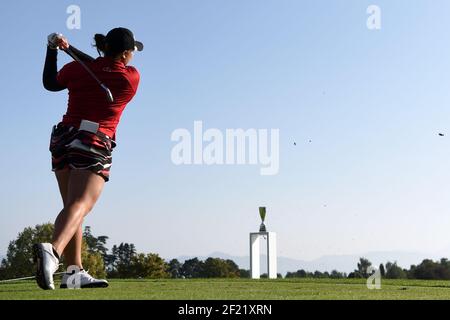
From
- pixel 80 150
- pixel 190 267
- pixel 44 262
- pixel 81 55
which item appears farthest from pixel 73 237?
pixel 190 267

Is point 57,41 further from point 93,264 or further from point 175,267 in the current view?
point 175,267

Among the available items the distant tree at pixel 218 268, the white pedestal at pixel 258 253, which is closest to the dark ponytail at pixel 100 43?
the white pedestal at pixel 258 253

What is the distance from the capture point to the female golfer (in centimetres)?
635

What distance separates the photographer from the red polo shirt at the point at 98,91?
6633mm

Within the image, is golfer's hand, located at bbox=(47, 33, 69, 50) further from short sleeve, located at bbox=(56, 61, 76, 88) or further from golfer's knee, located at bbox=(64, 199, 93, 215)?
golfer's knee, located at bbox=(64, 199, 93, 215)

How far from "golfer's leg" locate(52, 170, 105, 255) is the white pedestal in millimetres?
19749

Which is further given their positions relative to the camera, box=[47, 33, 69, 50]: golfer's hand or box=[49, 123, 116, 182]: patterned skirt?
box=[47, 33, 69, 50]: golfer's hand

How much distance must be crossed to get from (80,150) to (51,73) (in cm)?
104

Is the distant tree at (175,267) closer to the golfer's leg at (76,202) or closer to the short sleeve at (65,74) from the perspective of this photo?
the short sleeve at (65,74)

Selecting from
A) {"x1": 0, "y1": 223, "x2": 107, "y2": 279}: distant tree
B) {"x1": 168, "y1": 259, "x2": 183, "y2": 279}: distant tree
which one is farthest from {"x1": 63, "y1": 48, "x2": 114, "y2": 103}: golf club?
{"x1": 168, "y1": 259, "x2": 183, "y2": 279}: distant tree

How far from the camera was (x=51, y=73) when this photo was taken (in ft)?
22.8

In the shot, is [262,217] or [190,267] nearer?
[262,217]
